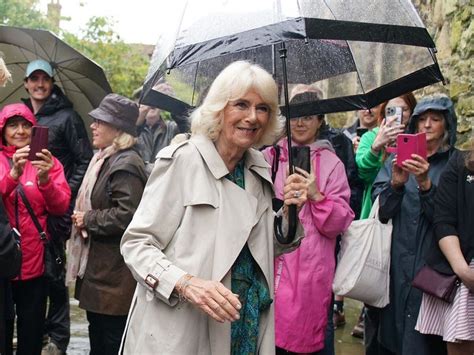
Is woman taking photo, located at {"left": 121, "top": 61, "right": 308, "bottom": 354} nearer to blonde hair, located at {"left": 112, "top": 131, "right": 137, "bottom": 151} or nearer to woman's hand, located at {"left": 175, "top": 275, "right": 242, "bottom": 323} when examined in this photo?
woman's hand, located at {"left": 175, "top": 275, "right": 242, "bottom": 323}

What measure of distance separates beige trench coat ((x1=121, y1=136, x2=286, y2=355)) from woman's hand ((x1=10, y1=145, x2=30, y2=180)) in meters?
2.16

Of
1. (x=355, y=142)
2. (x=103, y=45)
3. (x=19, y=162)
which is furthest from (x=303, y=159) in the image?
(x=103, y=45)

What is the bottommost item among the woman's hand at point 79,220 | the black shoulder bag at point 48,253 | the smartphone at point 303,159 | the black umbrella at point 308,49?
the black shoulder bag at point 48,253

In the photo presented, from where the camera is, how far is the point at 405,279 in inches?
175

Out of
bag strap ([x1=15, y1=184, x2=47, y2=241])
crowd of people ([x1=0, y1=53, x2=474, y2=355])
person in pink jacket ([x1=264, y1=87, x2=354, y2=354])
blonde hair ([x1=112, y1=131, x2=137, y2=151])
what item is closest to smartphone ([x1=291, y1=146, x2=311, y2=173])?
crowd of people ([x1=0, y1=53, x2=474, y2=355])

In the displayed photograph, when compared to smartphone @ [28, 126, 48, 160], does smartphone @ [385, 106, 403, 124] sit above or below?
above

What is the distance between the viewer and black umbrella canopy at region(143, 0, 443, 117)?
3.17 meters

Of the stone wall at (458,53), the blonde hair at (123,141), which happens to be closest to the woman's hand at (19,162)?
the blonde hair at (123,141)

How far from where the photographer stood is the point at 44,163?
4887 mm

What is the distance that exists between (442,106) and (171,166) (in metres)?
2.21

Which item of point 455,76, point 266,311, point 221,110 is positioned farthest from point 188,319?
point 455,76

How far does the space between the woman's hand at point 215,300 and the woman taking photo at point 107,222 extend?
2.25 m

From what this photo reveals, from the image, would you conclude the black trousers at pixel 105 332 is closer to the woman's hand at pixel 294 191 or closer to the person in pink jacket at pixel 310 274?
the person in pink jacket at pixel 310 274

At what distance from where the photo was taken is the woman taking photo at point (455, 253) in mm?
3965
